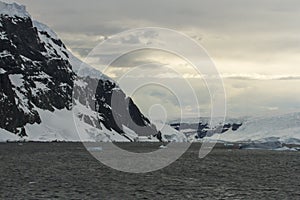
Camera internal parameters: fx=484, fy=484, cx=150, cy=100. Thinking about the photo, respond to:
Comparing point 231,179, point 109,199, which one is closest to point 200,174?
point 231,179

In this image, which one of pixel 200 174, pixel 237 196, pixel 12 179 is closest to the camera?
pixel 237 196

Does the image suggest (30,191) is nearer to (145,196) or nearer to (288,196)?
(145,196)

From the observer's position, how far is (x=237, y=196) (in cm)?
6181

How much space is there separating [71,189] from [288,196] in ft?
Result: 95.3

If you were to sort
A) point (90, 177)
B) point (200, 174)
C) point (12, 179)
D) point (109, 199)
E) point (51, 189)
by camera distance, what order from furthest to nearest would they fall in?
point (200, 174) → point (90, 177) → point (12, 179) → point (51, 189) → point (109, 199)

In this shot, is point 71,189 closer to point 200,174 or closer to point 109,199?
point 109,199

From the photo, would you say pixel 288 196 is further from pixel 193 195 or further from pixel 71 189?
pixel 71 189

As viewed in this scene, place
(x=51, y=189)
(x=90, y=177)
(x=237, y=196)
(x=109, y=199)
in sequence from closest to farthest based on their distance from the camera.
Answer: (x=109, y=199) → (x=237, y=196) → (x=51, y=189) → (x=90, y=177)

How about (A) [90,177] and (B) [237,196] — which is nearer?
(B) [237,196]

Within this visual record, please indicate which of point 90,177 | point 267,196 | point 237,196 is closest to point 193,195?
point 237,196

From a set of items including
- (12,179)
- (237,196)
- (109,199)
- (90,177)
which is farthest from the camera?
(90,177)

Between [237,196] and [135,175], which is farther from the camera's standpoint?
[135,175]

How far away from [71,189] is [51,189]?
2.70 metres

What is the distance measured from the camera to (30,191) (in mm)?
63219
